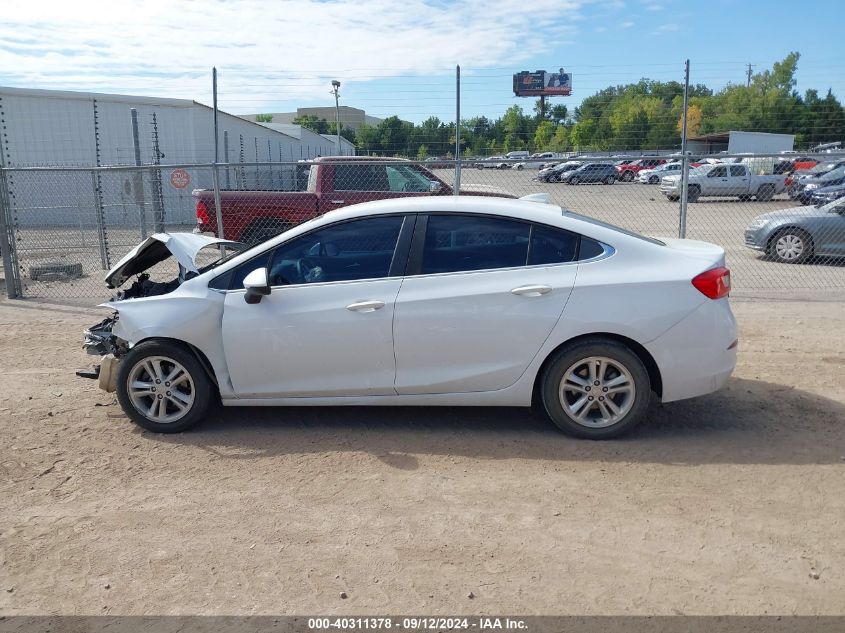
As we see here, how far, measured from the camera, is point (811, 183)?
28000mm

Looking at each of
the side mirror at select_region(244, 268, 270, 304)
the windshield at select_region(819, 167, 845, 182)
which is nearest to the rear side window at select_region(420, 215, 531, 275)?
the side mirror at select_region(244, 268, 270, 304)

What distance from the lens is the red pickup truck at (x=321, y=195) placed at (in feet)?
38.0

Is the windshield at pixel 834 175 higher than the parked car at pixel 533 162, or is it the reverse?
the parked car at pixel 533 162

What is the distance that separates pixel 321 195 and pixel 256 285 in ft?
24.0

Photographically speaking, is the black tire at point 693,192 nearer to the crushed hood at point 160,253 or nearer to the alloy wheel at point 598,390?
the crushed hood at point 160,253

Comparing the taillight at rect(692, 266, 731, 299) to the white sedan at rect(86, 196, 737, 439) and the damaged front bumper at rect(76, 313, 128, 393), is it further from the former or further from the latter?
the damaged front bumper at rect(76, 313, 128, 393)

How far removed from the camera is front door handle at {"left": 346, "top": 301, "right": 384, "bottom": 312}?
497 cm

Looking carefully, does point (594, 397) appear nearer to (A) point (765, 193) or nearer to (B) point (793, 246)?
(B) point (793, 246)

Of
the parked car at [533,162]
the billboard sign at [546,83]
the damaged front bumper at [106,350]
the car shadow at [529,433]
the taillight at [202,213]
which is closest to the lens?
the car shadow at [529,433]

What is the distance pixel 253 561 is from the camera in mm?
3627

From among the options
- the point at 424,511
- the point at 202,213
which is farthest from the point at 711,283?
the point at 202,213

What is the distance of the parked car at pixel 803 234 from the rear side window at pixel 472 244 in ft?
31.6

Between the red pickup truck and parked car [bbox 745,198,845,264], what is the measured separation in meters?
4.86

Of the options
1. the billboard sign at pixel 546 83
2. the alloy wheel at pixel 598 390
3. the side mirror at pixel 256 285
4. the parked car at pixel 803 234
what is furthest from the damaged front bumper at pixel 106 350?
the parked car at pixel 803 234
